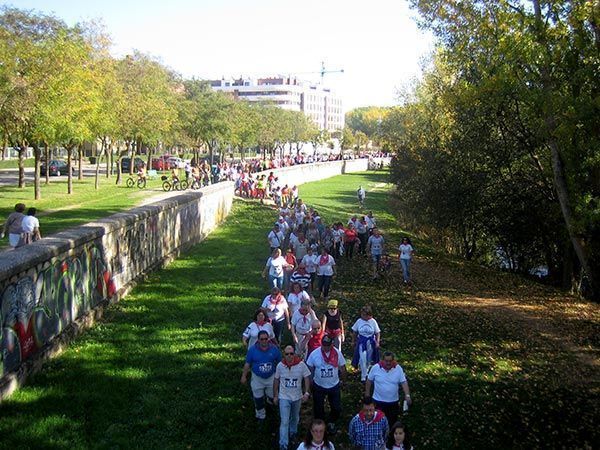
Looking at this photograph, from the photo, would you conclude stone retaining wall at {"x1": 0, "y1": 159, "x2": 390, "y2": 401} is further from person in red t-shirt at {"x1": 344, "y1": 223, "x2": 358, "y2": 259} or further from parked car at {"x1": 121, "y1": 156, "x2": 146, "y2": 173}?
parked car at {"x1": 121, "y1": 156, "x2": 146, "y2": 173}

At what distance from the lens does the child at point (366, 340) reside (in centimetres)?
1026

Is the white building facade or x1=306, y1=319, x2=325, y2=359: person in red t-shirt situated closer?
x1=306, y1=319, x2=325, y2=359: person in red t-shirt

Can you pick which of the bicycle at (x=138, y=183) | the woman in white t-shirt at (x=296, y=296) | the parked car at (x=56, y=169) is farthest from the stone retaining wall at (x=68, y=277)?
the parked car at (x=56, y=169)

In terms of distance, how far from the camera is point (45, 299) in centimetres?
971

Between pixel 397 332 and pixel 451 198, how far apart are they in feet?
46.8

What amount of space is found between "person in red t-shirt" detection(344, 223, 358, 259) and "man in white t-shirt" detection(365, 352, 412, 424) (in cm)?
1326

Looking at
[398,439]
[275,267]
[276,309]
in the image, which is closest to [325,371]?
[398,439]

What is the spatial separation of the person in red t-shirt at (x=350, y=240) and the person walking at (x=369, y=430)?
1437 cm

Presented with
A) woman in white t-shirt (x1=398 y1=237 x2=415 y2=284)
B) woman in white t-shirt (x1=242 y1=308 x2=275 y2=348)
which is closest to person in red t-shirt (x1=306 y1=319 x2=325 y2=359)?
woman in white t-shirt (x1=242 y1=308 x2=275 y2=348)

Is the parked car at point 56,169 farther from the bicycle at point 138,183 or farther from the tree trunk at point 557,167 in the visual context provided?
the tree trunk at point 557,167

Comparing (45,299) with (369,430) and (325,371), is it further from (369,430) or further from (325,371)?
(369,430)

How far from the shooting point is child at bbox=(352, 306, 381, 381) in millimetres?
10258

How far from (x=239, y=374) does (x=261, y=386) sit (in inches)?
74.7

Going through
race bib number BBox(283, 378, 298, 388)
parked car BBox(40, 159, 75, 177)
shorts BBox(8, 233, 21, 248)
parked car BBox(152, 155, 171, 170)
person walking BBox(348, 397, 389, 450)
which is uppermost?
parked car BBox(152, 155, 171, 170)
